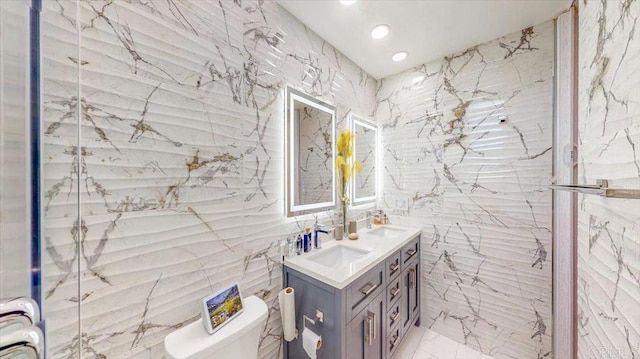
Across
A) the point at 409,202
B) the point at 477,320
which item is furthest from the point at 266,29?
the point at 477,320

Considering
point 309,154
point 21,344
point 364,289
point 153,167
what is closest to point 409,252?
point 364,289

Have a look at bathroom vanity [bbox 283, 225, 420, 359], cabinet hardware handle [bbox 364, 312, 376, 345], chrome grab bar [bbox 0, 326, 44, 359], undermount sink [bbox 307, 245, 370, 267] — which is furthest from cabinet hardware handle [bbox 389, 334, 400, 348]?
chrome grab bar [bbox 0, 326, 44, 359]

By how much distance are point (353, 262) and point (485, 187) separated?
1365 mm

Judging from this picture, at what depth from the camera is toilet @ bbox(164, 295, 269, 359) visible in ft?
2.77

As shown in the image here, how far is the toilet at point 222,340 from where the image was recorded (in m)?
0.84

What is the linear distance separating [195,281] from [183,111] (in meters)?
0.80

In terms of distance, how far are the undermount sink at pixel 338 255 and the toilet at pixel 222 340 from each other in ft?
1.94

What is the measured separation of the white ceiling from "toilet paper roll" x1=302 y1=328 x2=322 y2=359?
2038mm

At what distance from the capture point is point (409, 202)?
2238mm

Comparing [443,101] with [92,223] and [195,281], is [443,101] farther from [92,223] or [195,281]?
[92,223]

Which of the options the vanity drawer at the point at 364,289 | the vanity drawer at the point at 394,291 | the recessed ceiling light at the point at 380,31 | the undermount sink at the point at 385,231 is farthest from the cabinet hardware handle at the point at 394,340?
the recessed ceiling light at the point at 380,31

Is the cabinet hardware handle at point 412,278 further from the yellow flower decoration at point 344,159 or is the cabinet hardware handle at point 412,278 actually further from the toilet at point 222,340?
the toilet at point 222,340

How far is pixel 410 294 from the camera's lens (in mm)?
1918

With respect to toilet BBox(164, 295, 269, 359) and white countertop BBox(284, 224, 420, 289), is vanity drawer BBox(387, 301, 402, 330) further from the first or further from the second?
toilet BBox(164, 295, 269, 359)
